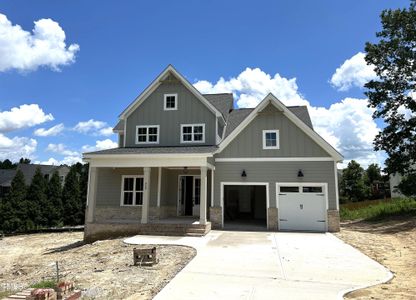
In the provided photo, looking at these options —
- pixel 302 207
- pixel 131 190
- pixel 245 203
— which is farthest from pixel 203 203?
pixel 245 203

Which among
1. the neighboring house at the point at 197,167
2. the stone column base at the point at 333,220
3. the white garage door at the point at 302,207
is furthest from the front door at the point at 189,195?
the stone column base at the point at 333,220

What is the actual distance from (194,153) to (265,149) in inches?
152

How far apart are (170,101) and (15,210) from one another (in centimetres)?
1683

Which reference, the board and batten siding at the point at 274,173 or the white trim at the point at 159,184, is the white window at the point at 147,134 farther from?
the board and batten siding at the point at 274,173

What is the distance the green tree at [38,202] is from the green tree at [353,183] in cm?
3323

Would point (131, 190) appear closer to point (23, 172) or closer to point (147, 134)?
point (147, 134)

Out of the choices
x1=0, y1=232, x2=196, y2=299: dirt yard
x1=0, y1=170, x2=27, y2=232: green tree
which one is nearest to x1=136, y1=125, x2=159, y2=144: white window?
x1=0, y1=232, x2=196, y2=299: dirt yard

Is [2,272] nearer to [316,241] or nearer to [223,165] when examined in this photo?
[223,165]

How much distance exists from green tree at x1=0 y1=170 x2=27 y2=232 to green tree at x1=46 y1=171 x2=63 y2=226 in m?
1.80

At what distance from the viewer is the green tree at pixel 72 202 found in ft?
89.5

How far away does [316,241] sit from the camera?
1209 centimetres

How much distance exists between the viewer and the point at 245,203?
70.9 ft

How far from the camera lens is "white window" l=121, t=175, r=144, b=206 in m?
17.1

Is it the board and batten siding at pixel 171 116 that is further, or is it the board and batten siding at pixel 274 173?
the board and batten siding at pixel 171 116
